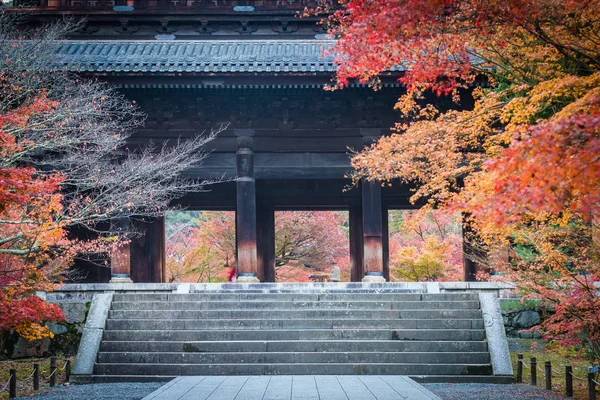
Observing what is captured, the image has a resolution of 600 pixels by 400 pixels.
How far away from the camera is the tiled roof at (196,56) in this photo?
1281cm

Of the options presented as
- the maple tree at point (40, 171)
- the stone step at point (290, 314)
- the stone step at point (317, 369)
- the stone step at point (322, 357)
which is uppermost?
the maple tree at point (40, 171)

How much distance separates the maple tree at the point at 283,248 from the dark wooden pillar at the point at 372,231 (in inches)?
347

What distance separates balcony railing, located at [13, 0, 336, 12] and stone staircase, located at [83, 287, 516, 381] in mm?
7543

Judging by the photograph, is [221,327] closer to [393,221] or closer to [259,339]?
[259,339]

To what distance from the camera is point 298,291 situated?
12062mm

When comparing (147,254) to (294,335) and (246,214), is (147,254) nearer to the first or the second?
(246,214)

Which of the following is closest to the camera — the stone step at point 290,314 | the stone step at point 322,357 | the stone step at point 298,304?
the stone step at point 322,357

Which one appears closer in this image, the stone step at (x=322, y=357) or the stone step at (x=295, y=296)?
the stone step at (x=322, y=357)

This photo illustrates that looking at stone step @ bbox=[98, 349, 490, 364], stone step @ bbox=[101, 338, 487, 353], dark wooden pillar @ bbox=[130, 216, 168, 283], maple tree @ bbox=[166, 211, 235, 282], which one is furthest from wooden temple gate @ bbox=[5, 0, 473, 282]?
maple tree @ bbox=[166, 211, 235, 282]

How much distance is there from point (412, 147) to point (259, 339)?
3.99 meters

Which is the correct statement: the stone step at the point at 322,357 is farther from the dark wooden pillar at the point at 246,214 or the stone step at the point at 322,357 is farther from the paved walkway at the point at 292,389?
the dark wooden pillar at the point at 246,214

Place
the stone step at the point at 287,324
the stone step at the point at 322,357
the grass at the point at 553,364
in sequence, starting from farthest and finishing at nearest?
the stone step at the point at 287,324 < the stone step at the point at 322,357 < the grass at the point at 553,364

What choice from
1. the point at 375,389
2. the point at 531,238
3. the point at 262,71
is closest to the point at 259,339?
the point at 375,389

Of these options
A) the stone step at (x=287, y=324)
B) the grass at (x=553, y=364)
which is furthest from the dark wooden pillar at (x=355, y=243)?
the stone step at (x=287, y=324)
